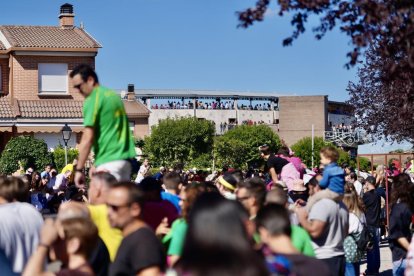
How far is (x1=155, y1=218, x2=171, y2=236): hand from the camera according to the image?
9477mm

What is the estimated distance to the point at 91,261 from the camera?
323 inches

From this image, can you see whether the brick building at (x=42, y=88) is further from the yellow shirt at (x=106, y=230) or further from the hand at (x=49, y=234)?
the hand at (x=49, y=234)

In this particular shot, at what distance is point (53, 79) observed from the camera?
171 ft

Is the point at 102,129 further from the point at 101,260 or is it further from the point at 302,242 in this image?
the point at 302,242

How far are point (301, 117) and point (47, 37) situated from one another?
83058mm

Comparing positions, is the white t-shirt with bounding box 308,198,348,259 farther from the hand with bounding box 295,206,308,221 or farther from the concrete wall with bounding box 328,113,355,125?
the concrete wall with bounding box 328,113,355,125

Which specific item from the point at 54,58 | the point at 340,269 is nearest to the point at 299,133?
the point at 54,58

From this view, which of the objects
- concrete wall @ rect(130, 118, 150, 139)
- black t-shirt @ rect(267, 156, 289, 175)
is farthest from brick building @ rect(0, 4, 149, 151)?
concrete wall @ rect(130, 118, 150, 139)

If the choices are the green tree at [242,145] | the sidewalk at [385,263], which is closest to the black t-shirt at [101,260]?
the sidewalk at [385,263]

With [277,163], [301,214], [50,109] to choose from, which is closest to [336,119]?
[50,109]

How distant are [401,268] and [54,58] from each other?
4100cm

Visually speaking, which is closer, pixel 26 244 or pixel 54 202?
pixel 26 244

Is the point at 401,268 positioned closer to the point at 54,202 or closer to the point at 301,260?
the point at 301,260

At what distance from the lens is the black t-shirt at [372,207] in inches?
784
